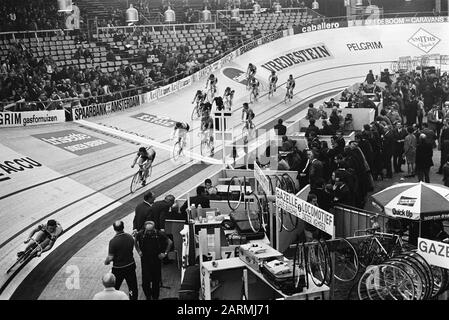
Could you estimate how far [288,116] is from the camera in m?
23.5

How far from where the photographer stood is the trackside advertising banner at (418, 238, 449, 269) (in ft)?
21.2

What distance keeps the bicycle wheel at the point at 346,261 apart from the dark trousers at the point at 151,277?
2.45m

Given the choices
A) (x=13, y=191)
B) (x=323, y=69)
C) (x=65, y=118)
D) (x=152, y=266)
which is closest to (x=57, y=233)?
(x=152, y=266)

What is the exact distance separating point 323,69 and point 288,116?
9.78 meters

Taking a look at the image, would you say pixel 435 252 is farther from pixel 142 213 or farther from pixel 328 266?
pixel 142 213

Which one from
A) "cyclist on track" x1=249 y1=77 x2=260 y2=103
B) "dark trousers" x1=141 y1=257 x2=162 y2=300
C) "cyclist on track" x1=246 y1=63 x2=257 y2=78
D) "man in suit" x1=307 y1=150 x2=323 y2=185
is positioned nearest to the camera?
"dark trousers" x1=141 y1=257 x2=162 y2=300

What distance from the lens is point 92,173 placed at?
15695 mm

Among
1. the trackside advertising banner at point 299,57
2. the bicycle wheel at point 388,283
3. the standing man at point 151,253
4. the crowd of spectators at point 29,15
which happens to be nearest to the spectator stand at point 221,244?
the standing man at point 151,253

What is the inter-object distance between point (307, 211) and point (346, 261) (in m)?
1.07

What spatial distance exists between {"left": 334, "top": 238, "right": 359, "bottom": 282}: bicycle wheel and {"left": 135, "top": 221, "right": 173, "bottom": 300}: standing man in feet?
7.78

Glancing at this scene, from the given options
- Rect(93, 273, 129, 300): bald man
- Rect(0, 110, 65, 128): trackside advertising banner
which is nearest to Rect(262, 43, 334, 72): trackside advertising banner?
Rect(0, 110, 65, 128): trackside advertising banner

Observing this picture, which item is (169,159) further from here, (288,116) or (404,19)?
(404,19)

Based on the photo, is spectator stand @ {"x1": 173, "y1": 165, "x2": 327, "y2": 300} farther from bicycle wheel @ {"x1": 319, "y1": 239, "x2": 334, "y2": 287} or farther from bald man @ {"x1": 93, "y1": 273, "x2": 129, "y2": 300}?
bald man @ {"x1": 93, "y1": 273, "x2": 129, "y2": 300}
